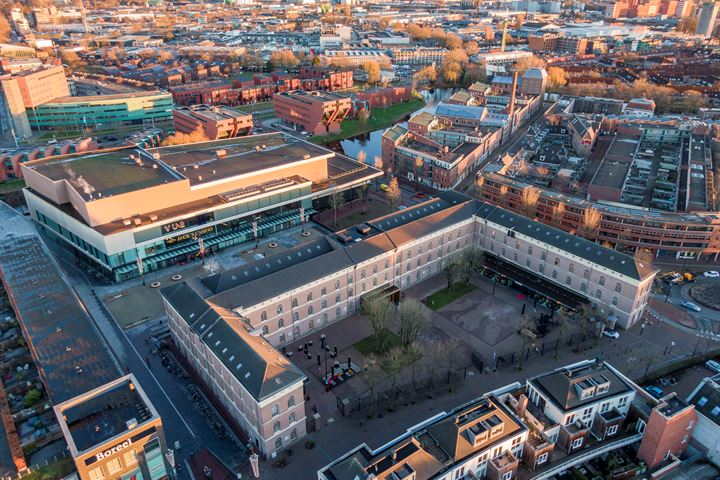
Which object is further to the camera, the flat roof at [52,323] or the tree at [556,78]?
the tree at [556,78]

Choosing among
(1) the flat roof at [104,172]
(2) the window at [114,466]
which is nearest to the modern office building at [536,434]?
(2) the window at [114,466]

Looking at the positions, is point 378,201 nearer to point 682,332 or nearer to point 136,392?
point 682,332

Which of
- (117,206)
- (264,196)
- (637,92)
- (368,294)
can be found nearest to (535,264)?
(368,294)

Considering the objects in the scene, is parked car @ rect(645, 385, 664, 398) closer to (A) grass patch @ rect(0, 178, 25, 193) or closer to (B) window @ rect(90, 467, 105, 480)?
(B) window @ rect(90, 467, 105, 480)

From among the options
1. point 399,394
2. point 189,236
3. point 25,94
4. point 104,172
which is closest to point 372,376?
point 399,394

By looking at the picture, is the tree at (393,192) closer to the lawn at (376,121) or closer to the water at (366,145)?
the water at (366,145)

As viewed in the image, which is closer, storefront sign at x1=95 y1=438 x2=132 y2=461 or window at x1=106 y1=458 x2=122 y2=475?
storefront sign at x1=95 y1=438 x2=132 y2=461

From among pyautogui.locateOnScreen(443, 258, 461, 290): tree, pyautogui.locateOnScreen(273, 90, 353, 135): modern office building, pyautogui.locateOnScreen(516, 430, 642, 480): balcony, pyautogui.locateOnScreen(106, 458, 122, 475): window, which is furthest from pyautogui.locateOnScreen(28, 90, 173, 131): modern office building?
pyautogui.locateOnScreen(516, 430, 642, 480): balcony
